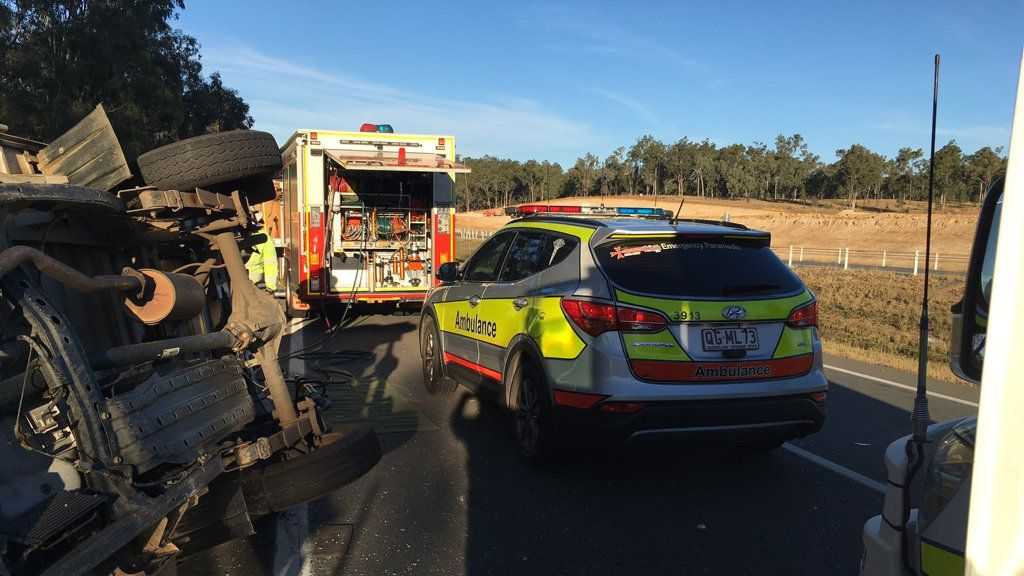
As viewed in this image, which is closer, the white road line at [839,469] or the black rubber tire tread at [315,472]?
the black rubber tire tread at [315,472]

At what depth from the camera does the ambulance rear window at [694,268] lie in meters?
4.68

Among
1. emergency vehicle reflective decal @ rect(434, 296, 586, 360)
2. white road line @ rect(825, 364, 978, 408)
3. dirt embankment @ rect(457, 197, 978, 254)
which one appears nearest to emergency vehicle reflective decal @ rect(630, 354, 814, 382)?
emergency vehicle reflective decal @ rect(434, 296, 586, 360)

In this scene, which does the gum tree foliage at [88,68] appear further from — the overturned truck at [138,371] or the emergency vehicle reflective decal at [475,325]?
the overturned truck at [138,371]

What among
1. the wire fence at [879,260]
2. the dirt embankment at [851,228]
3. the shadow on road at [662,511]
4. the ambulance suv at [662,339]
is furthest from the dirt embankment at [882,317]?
the dirt embankment at [851,228]

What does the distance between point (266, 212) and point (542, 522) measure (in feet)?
47.5

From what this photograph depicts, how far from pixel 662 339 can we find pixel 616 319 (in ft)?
1.01

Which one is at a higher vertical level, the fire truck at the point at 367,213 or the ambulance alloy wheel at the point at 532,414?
the fire truck at the point at 367,213

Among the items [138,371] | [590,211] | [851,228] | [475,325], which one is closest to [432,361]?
[475,325]

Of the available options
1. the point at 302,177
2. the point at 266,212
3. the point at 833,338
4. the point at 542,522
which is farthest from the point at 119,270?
the point at 266,212

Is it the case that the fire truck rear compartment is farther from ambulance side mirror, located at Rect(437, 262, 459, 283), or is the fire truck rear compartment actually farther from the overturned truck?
the overturned truck

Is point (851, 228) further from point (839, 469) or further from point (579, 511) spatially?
point (579, 511)

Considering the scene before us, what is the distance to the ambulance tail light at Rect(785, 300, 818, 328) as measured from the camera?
189 inches

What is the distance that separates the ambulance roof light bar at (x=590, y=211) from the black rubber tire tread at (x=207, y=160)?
2.85 m

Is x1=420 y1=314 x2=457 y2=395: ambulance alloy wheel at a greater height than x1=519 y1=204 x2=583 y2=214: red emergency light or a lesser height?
lesser
